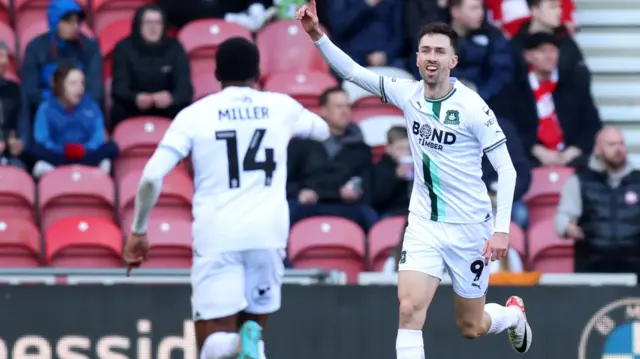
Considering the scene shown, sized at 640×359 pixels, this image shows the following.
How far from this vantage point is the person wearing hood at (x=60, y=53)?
1283cm

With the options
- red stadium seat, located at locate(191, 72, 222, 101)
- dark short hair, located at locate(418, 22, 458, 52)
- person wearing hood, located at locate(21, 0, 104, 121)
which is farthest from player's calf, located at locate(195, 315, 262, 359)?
red stadium seat, located at locate(191, 72, 222, 101)

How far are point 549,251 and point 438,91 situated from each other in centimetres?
349

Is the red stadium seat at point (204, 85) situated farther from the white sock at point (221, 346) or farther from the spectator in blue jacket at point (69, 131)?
the white sock at point (221, 346)

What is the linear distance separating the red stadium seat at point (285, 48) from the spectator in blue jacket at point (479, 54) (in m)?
1.28

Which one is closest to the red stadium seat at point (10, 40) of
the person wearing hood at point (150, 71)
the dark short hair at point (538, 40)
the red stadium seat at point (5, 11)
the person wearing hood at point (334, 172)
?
the red stadium seat at point (5, 11)

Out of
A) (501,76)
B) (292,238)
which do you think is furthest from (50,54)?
(501,76)

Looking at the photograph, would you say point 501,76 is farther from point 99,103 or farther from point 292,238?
point 99,103

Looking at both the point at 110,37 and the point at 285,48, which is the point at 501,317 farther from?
the point at 110,37

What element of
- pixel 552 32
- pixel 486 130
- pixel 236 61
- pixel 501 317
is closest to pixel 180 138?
pixel 236 61

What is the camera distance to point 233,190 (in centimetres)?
843

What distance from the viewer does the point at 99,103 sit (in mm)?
12938

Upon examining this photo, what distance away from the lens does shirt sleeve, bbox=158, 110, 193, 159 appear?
Result: 27.2 feet

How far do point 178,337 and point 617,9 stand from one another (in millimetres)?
5830

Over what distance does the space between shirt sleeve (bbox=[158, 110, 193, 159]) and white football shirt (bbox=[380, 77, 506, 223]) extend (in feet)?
4.60
